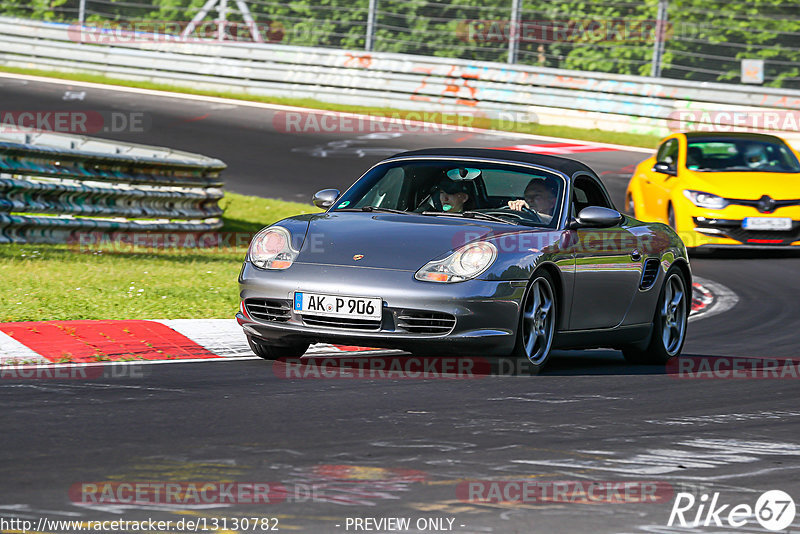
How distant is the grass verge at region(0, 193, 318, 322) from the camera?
32.1 feet

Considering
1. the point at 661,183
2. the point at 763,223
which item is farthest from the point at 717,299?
the point at 661,183

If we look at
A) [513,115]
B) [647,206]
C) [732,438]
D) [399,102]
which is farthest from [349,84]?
[732,438]

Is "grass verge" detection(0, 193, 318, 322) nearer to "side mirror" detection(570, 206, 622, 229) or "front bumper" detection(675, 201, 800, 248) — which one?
"side mirror" detection(570, 206, 622, 229)

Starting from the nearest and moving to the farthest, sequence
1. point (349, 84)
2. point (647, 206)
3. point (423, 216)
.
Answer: point (423, 216) < point (647, 206) < point (349, 84)

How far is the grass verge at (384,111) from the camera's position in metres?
26.6

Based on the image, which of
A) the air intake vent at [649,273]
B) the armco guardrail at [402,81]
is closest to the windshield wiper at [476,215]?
the air intake vent at [649,273]

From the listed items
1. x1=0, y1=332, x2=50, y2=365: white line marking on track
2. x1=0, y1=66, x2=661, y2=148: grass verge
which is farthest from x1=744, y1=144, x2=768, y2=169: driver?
x1=0, y1=332, x2=50, y2=365: white line marking on track

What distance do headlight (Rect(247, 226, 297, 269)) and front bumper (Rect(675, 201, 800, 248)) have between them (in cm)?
928

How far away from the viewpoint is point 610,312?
9.18m

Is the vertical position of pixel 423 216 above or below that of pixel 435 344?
above

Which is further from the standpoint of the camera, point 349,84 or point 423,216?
point 349,84

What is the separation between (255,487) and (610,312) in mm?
4570

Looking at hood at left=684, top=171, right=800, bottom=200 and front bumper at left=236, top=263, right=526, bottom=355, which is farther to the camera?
hood at left=684, top=171, right=800, bottom=200

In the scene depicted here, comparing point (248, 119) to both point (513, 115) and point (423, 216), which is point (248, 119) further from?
point (423, 216)
